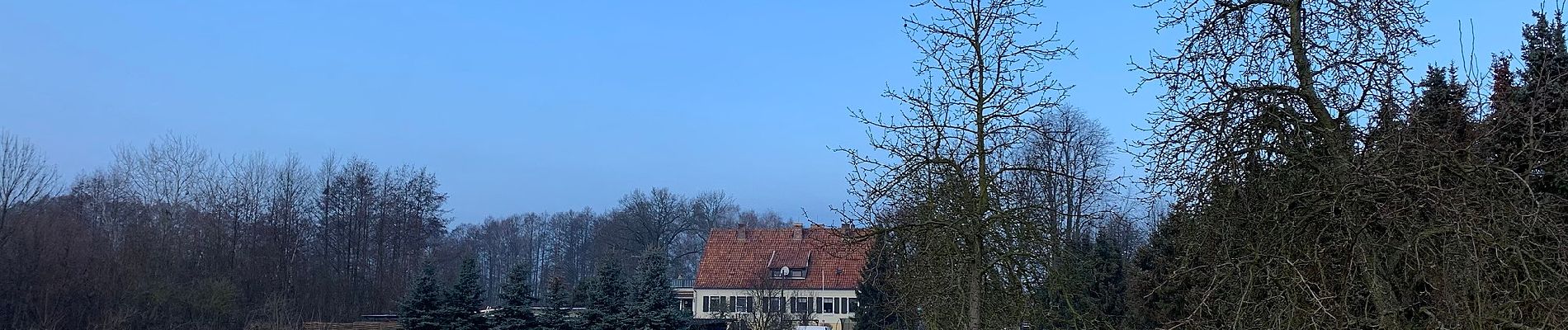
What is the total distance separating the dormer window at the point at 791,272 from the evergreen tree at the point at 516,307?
13.6 meters

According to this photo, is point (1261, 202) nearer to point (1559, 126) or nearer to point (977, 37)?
point (1559, 126)

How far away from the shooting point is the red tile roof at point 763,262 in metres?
38.2

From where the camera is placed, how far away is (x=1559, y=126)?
249 inches

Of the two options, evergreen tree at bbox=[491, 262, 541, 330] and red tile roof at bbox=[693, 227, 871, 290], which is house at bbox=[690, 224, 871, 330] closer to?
red tile roof at bbox=[693, 227, 871, 290]

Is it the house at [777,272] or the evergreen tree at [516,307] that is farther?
the house at [777,272]

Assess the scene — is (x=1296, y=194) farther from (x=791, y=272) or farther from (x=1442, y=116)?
(x=791, y=272)

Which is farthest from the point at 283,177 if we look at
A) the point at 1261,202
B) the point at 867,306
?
the point at 1261,202

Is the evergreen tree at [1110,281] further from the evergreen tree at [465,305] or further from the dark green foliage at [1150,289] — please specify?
the evergreen tree at [465,305]

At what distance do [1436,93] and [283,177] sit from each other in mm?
38680

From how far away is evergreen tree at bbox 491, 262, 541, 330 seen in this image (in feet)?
85.3

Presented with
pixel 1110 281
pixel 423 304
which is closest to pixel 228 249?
pixel 423 304

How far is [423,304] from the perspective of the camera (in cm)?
2764

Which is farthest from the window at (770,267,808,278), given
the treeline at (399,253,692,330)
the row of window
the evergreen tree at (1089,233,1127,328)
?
the evergreen tree at (1089,233,1127,328)

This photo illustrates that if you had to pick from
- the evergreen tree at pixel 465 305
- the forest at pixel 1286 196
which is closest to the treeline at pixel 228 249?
the evergreen tree at pixel 465 305
